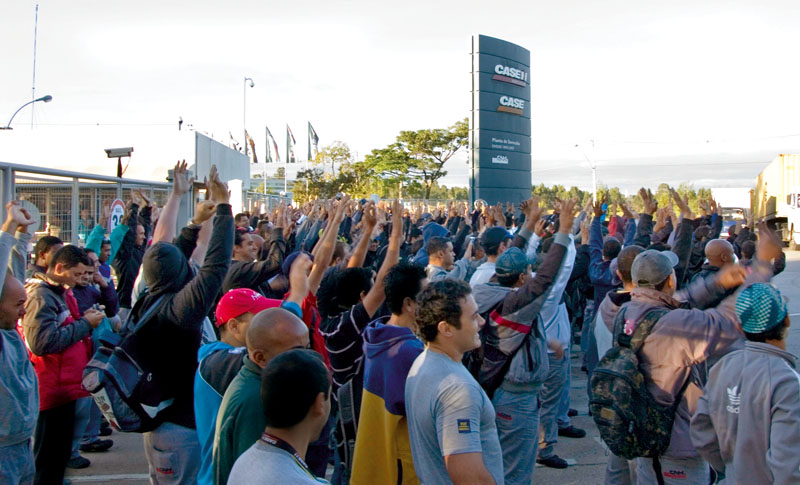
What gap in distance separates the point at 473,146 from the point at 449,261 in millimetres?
21571

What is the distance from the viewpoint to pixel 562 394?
6.66 metres

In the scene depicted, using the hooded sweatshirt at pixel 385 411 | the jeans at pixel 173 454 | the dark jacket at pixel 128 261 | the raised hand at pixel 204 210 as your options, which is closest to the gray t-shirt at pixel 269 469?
the hooded sweatshirt at pixel 385 411

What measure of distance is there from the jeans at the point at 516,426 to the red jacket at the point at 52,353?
118 inches

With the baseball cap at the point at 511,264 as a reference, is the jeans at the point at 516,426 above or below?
below

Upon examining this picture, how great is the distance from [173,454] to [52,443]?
1.77 meters

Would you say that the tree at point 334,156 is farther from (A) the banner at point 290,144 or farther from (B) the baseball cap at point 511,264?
(B) the baseball cap at point 511,264

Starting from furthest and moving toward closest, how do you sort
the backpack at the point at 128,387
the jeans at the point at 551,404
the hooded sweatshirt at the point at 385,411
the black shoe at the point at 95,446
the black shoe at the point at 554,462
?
1. the black shoe at the point at 95,446
2. the jeans at the point at 551,404
3. the black shoe at the point at 554,462
4. the backpack at the point at 128,387
5. the hooded sweatshirt at the point at 385,411

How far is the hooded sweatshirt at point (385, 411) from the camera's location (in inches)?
125

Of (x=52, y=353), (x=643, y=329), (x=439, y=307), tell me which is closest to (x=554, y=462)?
(x=643, y=329)

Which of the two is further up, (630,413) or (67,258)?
(67,258)

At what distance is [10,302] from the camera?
3.73 m

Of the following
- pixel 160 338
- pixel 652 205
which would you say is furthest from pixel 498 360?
pixel 652 205

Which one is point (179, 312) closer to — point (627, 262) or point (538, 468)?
point (627, 262)

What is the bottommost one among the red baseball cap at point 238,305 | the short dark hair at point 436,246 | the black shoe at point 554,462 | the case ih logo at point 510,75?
the black shoe at point 554,462
